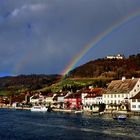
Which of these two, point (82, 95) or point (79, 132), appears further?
point (82, 95)

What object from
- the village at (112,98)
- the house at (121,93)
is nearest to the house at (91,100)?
the village at (112,98)

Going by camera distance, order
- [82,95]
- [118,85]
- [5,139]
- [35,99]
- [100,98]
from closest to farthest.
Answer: [5,139] → [118,85] → [100,98] → [82,95] → [35,99]

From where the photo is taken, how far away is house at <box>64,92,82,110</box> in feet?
474

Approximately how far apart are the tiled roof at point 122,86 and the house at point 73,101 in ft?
70.8

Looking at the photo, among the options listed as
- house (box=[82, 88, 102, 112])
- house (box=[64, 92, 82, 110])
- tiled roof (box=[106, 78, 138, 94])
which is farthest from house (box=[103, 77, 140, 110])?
house (box=[64, 92, 82, 110])

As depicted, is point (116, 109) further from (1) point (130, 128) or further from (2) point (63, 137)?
(2) point (63, 137)

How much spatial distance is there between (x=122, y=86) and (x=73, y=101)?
36719mm

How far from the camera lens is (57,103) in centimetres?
16562

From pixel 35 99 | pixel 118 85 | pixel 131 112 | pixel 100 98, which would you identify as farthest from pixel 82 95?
pixel 35 99

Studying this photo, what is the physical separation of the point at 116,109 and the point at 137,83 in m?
9.60

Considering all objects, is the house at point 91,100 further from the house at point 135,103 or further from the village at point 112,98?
the house at point 135,103

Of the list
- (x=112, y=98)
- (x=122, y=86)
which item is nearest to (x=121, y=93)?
(x=122, y=86)

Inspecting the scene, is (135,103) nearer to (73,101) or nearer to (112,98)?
(112,98)

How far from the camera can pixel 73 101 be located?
149875mm
